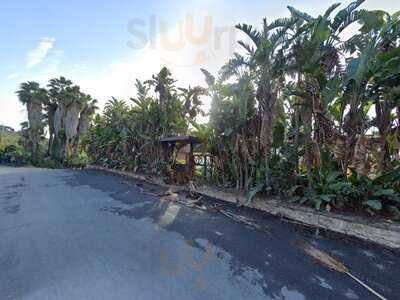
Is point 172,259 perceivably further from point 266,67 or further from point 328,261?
point 266,67

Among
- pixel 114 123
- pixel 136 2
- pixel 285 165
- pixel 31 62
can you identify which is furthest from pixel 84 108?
pixel 285 165

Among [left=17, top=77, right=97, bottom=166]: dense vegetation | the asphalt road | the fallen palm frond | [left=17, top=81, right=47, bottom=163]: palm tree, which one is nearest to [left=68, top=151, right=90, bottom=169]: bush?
[left=17, top=77, right=97, bottom=166]: dense vegetation

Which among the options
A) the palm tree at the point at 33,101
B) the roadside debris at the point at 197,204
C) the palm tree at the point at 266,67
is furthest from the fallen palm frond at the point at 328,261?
the palm tree at the point at 33,101

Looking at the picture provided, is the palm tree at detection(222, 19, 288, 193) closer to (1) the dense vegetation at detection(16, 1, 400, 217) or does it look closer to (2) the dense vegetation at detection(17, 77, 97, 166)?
(1) the dense vegetation at detection(16, 1, 400, 217)

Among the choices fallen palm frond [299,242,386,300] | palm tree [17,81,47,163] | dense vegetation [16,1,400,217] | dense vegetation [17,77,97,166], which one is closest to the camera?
fallen palm frond [299,242,386,300]

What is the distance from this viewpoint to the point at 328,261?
3.69 m

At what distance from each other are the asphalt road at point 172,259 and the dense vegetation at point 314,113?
1503mm

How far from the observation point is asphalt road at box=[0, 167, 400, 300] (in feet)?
9.50

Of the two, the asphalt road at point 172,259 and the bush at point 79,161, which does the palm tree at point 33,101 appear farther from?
the asphalt road at point 172,259

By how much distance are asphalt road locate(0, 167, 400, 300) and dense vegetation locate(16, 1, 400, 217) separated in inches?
59.2

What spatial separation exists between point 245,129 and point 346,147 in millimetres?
2993

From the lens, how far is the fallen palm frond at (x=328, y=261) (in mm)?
3076

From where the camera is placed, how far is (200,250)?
4.08 m

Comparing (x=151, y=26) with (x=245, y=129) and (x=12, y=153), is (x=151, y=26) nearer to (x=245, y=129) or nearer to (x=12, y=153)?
(x=245, y=129)
